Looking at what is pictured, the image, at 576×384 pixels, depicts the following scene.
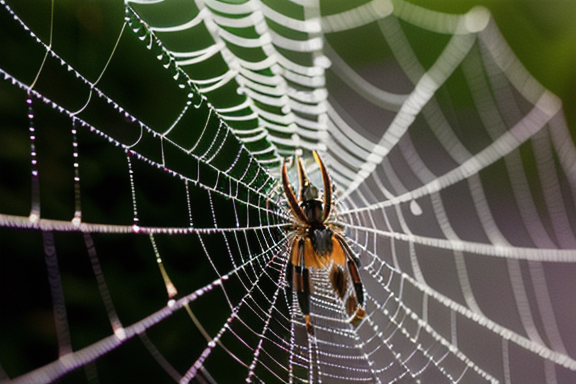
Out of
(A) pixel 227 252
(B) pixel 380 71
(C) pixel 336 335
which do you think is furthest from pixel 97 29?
(C) pixel 336 335

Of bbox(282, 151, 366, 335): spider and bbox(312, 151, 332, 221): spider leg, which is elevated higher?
bbox(312, 151, 332, 221): spider leg

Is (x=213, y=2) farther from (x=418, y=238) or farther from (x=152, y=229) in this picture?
(x=418, y=238)

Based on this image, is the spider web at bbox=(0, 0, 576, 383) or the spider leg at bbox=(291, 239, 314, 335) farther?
the spider leg at bbox=(291, 239, 314, 335)

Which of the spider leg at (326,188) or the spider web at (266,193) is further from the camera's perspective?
the spider leg at (326,188)

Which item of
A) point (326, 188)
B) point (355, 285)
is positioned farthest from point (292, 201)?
point (355, 285)

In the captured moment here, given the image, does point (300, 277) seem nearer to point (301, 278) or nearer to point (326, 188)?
point (301, 278)

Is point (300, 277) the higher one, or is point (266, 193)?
point (266, 193)
